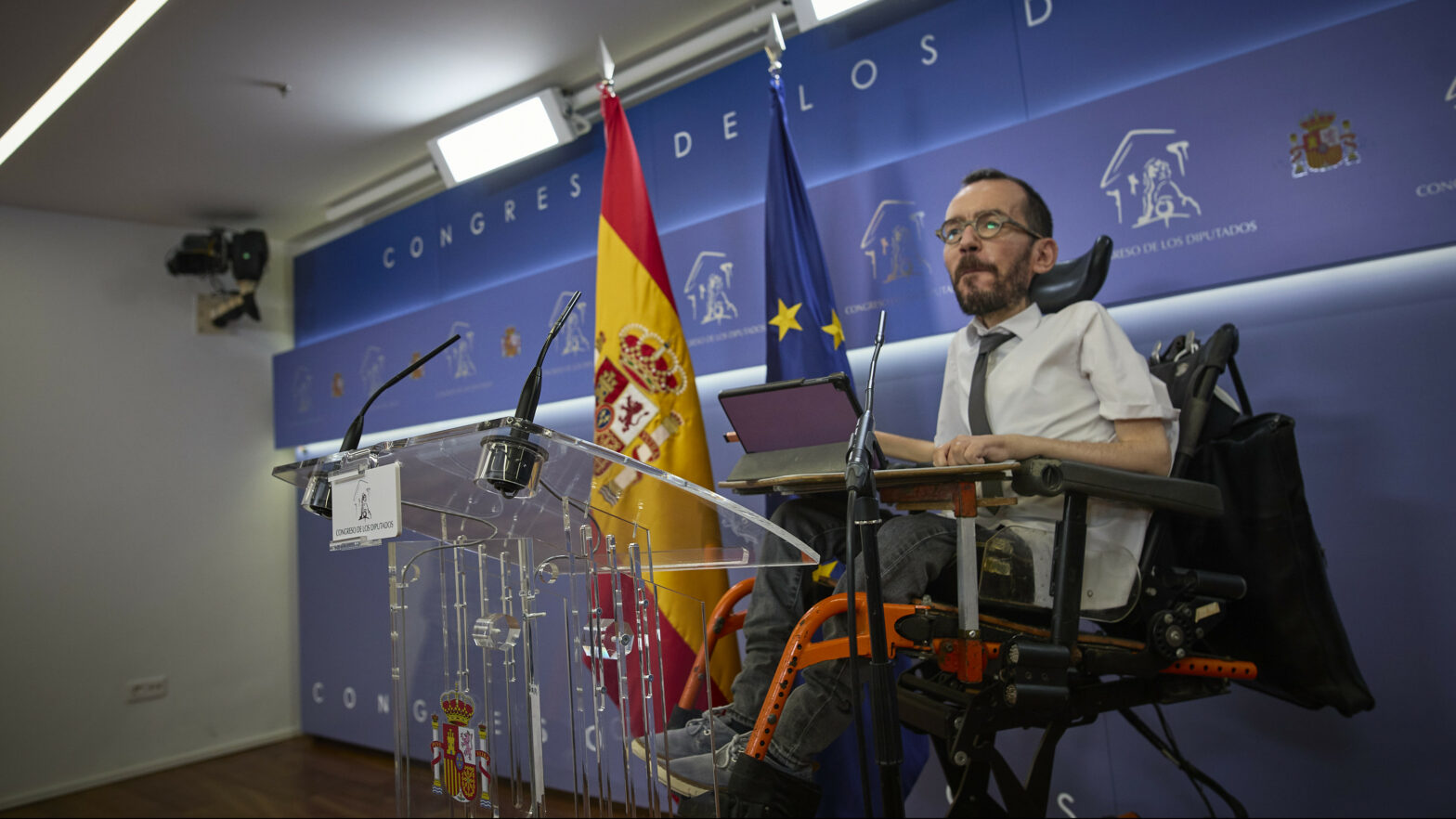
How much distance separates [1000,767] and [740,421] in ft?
2.51

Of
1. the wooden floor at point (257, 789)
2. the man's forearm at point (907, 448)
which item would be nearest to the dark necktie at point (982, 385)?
the man's forearm at point (907, 448)

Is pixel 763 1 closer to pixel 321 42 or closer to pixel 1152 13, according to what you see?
pixel 1152 13

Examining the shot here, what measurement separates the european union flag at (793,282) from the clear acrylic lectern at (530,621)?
1.40 m

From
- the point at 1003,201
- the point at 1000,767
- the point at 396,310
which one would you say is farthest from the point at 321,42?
the point at 1000,767

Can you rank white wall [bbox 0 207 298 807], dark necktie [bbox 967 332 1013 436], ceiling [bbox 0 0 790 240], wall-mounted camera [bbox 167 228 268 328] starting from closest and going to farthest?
dark necktie [bbox 967 332 1013 436]
ceiling [bbox 0 0 790 240]
white wall [bbox 0 207 298 807]
wall-mounted camera [bbox 167 228 268 328]

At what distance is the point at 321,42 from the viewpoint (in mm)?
3100

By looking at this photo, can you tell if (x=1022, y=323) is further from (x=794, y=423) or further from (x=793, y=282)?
(x=794, y=423)

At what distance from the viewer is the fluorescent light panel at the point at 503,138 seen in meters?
3.49

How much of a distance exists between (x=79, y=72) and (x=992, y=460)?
11.1 ft

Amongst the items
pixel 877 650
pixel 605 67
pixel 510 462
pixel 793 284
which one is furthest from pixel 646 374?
pixel 510 462

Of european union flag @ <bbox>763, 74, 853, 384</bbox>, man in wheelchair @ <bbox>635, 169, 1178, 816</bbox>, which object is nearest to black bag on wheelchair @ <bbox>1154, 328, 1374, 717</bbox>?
man in wheelchair @ <bbox>635, 169, 1178, 816</bbox>

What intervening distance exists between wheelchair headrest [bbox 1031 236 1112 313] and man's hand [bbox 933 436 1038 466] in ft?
1.67

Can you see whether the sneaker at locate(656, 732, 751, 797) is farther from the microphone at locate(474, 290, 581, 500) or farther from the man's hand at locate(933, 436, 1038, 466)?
the man's hand at locate(933, 436, 1038, 466)

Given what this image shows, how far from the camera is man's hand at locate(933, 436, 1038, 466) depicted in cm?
169
